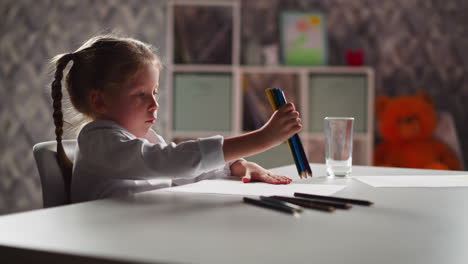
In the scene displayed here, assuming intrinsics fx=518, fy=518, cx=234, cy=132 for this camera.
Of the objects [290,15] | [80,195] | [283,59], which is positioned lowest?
[80,195]

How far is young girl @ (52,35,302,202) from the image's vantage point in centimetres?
97

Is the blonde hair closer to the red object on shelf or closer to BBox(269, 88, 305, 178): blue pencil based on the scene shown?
BBox(269, 88, 305, 178): blue pencil

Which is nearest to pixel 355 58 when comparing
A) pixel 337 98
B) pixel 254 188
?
pixel 337 98

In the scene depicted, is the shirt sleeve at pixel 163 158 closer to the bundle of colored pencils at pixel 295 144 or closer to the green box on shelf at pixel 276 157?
the bundle of colored pencils at pixel 295 144

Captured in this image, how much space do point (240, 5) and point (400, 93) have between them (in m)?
1.22

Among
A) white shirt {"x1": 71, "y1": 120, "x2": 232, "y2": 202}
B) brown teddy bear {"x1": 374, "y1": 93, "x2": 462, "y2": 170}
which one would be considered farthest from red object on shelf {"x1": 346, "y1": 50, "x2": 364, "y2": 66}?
white shirt {"x1": 71, "y1": 120, "x2": 232, "y2": 202}

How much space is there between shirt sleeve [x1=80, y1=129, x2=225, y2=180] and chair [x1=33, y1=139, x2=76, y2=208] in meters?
0.16

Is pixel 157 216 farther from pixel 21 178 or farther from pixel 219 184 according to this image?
pixel 21 178

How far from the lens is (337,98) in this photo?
3.20m

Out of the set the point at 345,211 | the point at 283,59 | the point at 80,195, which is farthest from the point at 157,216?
the point at 283,59

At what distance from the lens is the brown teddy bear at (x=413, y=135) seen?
312cm

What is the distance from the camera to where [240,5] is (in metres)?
3.51

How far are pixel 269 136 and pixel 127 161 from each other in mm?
275

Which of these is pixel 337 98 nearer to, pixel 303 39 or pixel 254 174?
pixel 303 39
